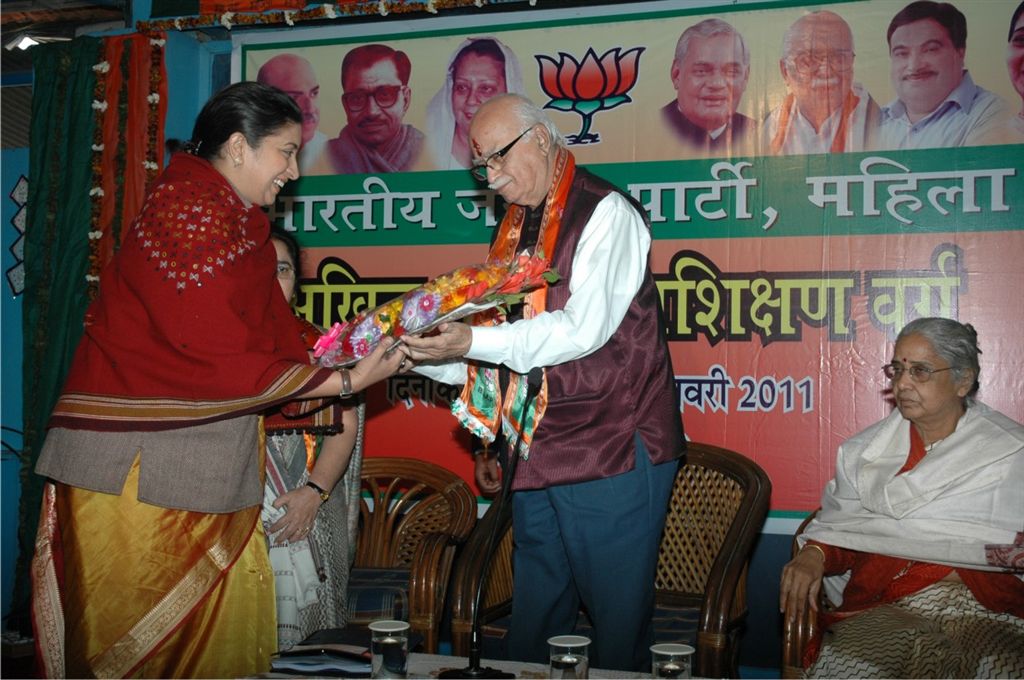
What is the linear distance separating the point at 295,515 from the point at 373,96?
2.21 metres

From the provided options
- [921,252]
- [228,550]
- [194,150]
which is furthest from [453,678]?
[921,252]

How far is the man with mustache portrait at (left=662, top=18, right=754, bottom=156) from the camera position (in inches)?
158

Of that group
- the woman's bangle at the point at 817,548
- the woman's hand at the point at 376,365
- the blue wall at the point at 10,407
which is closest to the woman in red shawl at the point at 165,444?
the woman's hand at the point at 376,365

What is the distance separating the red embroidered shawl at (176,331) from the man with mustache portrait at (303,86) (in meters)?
2.23

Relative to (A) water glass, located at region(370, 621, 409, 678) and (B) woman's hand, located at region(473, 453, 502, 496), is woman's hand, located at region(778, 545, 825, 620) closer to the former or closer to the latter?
(B) woman's hand, located at region(473, 453, 502, 496)

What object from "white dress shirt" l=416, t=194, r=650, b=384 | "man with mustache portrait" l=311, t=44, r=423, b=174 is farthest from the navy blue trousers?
"man with mustache portrait" l=311, t=44, r=423, b=174

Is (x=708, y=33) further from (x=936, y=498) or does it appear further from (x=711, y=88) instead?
(x=936, y=498)

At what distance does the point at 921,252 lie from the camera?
3.81 m

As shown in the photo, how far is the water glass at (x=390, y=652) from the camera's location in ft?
6.29

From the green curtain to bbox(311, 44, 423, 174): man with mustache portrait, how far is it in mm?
1136

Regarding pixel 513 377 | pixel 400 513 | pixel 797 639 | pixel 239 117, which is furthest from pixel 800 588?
pixel 239 117

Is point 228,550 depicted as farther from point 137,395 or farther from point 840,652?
point 840,652

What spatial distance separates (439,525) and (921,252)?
6.90 feet

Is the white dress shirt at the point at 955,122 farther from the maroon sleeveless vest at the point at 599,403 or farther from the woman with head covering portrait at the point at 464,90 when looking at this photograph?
the maroon sleeveless vest at the point at 599,403
